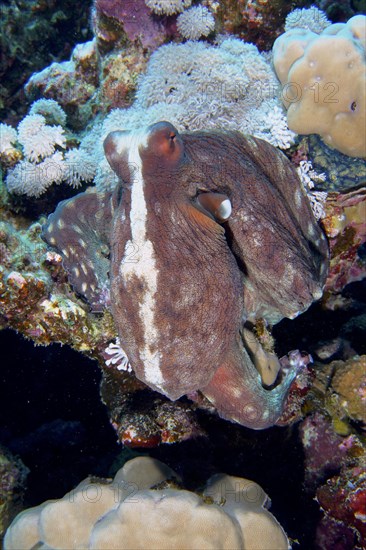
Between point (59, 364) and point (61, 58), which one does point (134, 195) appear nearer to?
point (59, 364)

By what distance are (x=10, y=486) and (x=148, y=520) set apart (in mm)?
2489

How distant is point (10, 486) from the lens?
4.89 m

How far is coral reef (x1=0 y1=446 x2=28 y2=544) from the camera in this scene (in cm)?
476

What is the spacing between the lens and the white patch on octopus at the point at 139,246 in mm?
2971

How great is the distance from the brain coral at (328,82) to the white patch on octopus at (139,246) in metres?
1.83

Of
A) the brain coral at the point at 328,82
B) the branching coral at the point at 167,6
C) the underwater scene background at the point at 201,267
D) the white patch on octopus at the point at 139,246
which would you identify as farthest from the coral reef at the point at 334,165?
the branching coral at the point at 167,6

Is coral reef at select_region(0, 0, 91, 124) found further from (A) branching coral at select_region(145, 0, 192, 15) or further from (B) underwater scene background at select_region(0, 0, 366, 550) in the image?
(A) branching coral at select_region(145, 0, 192, 15)

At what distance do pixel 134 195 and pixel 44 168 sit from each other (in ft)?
9.36

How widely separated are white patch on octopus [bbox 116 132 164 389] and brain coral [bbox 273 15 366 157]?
1828 millimetres

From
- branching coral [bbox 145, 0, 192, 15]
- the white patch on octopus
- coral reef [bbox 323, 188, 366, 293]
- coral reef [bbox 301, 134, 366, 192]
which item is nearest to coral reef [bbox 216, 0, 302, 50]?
branching coral [bbox 145, 0, 192, 15]

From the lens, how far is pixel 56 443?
24.1ft

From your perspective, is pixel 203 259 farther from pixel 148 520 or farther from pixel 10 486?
pixel 10 486

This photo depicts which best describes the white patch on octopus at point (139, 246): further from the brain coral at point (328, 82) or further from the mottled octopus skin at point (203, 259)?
the brain coral at point (328, 82)

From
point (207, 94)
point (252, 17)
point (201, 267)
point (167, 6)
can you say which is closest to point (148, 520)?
point (201, 267)
